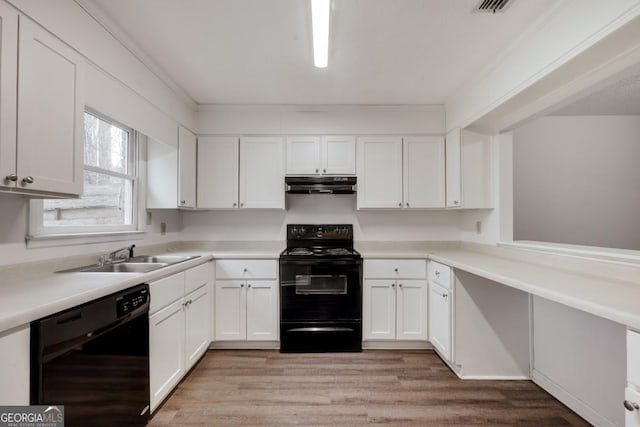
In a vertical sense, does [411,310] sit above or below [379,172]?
below

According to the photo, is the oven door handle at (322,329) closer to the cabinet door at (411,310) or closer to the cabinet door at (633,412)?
the cabinet door at (411,310)

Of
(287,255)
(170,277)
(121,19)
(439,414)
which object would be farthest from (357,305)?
(121,19)

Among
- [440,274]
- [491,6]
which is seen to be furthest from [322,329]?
[491,6]

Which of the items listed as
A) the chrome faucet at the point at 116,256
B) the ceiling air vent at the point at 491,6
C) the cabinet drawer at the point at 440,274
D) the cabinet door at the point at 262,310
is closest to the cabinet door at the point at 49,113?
the chrome faucet at the point at 116,256

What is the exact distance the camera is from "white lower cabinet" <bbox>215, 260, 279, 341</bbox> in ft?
9.06

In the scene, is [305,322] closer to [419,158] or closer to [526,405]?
[526,405]

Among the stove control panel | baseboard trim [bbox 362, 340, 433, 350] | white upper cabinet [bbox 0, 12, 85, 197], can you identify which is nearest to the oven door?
baseboard trim [bbox 362, 340, 433, 350]

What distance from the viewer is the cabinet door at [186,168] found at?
2756 mm

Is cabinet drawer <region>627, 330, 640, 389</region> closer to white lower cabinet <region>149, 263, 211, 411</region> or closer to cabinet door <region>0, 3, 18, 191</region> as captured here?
white lower cabinet <region>149, 263, 211, 411</region>

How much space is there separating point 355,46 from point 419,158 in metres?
1.47

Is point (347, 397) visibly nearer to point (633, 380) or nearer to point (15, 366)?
point (633, 380)

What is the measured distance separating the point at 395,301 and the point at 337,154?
1614 mm

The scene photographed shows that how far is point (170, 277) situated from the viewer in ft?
6.41

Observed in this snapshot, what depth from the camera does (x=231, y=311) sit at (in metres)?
2.77
